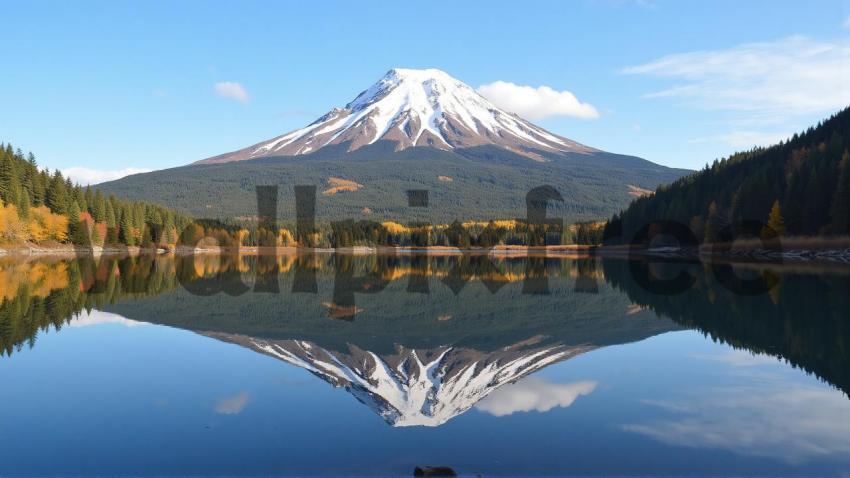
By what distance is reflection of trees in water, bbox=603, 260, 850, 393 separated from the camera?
21922mm

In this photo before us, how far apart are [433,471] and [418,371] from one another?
30.2ft

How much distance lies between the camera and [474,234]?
7333 inches

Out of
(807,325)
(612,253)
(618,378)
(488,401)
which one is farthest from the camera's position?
(612,253)

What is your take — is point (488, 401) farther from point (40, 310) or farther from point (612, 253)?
point (612, 253)

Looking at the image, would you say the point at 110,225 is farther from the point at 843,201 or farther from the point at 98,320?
the point at 843,201

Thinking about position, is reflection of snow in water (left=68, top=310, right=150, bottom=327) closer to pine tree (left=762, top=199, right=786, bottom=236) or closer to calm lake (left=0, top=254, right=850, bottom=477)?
calm lake (left=0, top=254, right=850, bottom=477)

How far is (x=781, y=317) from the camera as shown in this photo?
101ft

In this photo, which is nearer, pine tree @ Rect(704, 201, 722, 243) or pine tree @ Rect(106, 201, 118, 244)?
pine tree @ Rect(704, 201, 722, 243)

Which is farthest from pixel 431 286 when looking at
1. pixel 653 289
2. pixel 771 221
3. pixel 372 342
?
pixel 771 221

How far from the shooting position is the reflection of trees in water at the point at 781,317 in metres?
21.9

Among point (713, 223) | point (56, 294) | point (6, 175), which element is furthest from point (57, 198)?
point (713, 223)

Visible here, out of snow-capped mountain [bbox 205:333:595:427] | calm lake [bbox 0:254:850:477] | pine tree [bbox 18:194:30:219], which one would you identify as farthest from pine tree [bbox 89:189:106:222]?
snow-capped mountain [bbox 205:333:595:427]

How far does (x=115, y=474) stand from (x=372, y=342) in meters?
14.5

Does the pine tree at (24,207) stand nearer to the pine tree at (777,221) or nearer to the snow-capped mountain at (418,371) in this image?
the snow-capped mountain at (418,371)
